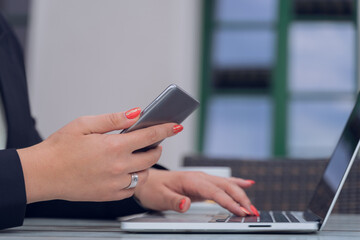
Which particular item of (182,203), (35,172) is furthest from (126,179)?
(182,203)

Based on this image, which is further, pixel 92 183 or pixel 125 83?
pixel 125 83

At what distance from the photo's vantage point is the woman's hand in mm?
848

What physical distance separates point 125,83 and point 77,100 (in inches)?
12.0

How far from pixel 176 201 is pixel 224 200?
86 millimetres

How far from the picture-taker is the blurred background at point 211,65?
9.50 feet

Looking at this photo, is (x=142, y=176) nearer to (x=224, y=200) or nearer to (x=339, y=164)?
(x=224, y=200)

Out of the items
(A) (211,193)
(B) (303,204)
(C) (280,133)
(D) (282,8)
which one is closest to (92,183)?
(A) (211,193)

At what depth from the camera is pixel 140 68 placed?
2893 millimetres

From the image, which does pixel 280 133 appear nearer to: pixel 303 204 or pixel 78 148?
pixel 303 204

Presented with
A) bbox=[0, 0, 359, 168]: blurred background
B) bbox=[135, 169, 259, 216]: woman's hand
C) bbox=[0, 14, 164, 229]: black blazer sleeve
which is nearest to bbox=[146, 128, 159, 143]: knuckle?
bbox=[135, 169, 259, 216]: woman's hand

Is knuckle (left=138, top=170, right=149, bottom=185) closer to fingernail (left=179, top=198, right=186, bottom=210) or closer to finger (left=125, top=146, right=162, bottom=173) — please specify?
finger (left=125, top=146, right=162, bottom=173)

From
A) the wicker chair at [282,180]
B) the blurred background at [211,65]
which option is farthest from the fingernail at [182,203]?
the blurred background at [211,65]

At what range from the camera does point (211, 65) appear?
339 centimetres

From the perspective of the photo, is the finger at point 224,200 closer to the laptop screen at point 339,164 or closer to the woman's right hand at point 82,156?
the laptop screen at point 339,164
